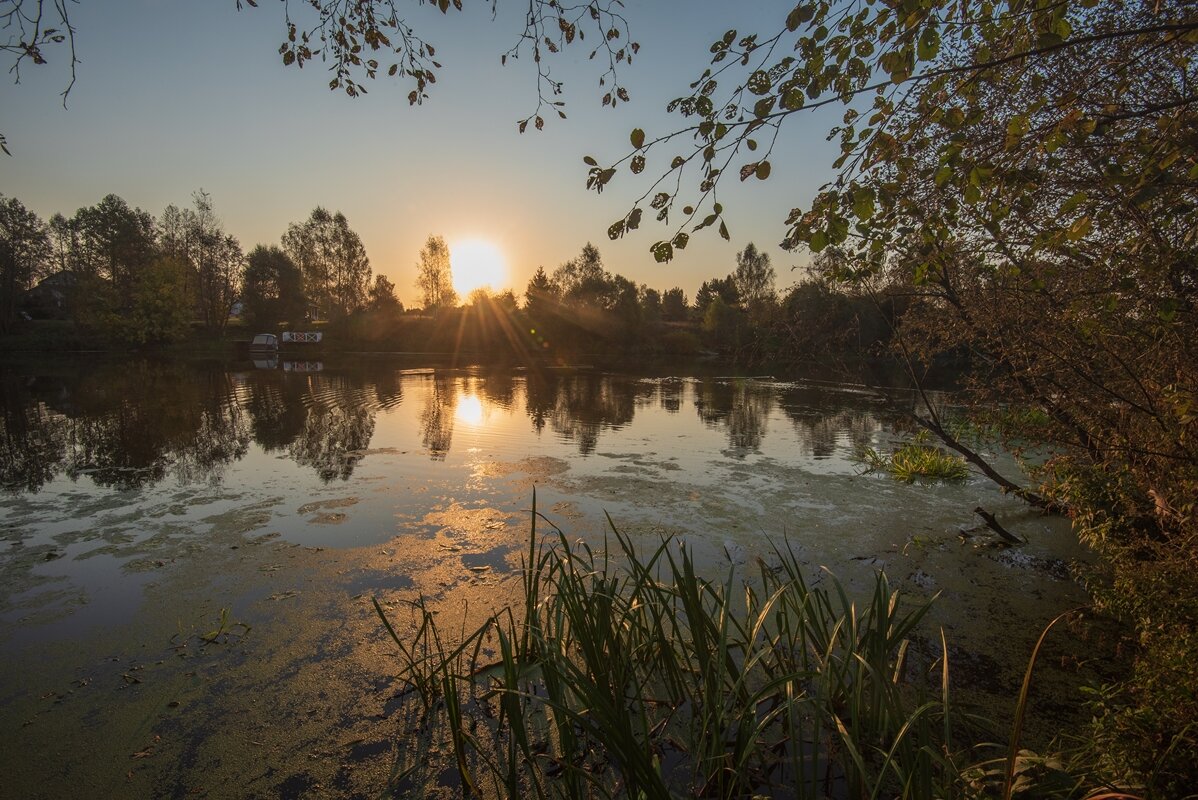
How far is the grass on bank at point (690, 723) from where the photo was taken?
6.99ft

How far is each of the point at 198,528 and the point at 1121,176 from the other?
8223 millimetres

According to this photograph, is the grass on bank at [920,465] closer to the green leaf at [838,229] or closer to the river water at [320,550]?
the river water at [320,550]

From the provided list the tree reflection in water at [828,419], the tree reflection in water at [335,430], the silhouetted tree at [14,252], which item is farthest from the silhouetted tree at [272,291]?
the tree reflection in water at [828,419]

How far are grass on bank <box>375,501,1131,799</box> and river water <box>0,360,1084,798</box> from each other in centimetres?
56

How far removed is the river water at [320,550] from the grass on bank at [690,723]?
0.56 metres

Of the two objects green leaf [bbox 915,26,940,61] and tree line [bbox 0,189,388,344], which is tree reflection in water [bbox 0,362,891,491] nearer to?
green leaf [bbox 915,26,940,61]

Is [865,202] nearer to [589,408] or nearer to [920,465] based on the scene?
[920,465]

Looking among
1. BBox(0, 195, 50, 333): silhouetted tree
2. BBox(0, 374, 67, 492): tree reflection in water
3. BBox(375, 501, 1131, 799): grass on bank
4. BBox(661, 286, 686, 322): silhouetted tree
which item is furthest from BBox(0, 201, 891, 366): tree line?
BBox(375, 501, 1131, 799): grass on bank

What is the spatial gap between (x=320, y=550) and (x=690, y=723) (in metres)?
4.56

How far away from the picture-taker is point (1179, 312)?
320 cm

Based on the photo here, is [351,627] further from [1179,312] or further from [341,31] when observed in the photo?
[1179,312]

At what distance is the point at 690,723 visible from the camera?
260cm

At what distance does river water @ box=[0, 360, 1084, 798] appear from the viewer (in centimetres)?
303

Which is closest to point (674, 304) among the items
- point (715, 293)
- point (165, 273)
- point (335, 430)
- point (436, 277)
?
point (715, 293)
